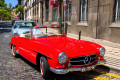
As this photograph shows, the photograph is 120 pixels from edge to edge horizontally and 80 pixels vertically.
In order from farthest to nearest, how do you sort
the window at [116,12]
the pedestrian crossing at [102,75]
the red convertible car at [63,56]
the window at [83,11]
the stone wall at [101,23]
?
the window at [83,11]
the stone wall at [101,23]
the window at [116,12]
the pedestrian crossing at [102,75]
the red convertible car at [63,56]

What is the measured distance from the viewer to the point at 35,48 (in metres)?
4.77

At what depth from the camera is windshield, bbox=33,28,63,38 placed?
5.41m

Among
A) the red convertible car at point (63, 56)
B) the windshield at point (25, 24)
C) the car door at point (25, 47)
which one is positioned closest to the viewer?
the red convertible car at point (63, 56)

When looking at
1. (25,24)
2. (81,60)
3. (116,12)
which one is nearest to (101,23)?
(116,12)

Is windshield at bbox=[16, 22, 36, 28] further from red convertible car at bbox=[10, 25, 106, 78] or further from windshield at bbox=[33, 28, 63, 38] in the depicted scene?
red convertible car at bbox=[10, 25, 106, 78]

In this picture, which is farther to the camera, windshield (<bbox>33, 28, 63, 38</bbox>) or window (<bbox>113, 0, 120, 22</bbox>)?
window (<bbox>113, 0, 120, 22</bbox>)

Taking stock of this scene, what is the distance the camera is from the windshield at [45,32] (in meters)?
5.41

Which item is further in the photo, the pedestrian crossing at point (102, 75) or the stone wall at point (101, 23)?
the stone wall at point (101, 23)

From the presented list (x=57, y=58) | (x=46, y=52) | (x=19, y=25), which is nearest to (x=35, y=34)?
(x=46, y=52)

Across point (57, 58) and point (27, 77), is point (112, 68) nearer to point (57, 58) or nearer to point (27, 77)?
point (57, 58)

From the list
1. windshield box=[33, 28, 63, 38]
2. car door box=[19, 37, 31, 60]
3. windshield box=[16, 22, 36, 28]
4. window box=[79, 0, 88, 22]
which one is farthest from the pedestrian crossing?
window box=[79, 0, 88, 22]

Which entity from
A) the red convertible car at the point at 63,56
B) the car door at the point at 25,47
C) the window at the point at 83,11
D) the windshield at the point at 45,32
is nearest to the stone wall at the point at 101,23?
the window at the point at 83,11

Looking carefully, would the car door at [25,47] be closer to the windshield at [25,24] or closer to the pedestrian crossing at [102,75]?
the pedestrian crossing at [102,75]

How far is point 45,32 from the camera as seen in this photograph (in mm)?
5633
